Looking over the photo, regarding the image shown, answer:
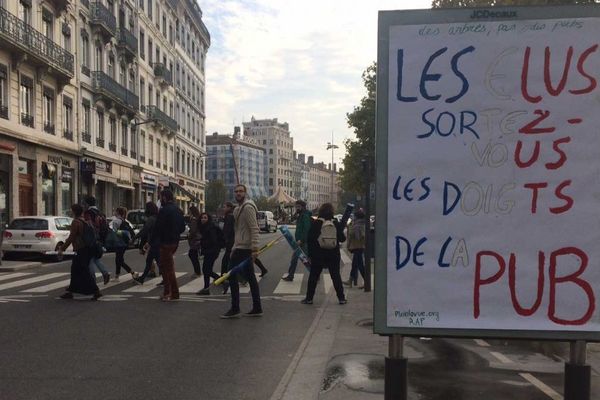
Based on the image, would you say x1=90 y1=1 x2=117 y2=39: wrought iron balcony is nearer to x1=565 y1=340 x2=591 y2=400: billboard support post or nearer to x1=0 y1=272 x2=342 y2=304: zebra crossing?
x1=0 y1=272 x2=342 y2=304: zebra crossing

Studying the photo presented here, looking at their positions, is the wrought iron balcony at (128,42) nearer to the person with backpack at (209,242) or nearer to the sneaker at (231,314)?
the person with backpack at (209,242)

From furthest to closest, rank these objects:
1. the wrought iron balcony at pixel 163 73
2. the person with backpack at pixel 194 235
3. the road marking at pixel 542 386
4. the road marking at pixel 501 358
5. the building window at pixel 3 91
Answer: the wrought iron balcony at pixel 163 73 < the building window at pixel 3 91 < the person with backpack at pixel 194 235 < the road marking at pixel 501 358 < the road marking at pixel 542 386

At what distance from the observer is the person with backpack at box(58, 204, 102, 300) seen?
386 inches

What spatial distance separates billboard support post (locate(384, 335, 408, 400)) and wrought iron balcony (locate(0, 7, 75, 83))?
2336 centimetres

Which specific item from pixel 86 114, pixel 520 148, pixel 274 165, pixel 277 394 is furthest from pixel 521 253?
pixel 274 165

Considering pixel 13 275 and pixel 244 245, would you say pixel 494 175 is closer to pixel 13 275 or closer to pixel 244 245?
pixel 244 245

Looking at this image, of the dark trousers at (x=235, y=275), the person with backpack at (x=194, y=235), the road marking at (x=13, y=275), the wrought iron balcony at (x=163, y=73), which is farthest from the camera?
the wrought iron balcony at (x=163, y=73)

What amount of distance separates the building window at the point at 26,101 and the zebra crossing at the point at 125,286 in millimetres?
13155

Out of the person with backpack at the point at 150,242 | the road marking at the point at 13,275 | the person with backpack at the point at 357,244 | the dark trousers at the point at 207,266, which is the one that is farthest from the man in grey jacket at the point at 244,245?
the road marking at the point at 13,275

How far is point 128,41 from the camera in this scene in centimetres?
3747

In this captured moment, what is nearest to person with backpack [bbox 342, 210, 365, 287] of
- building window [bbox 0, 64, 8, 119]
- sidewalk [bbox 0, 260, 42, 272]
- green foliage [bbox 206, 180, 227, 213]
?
sidewalk [bbox 0, 260, 42, 272]

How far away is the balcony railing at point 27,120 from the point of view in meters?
24.8

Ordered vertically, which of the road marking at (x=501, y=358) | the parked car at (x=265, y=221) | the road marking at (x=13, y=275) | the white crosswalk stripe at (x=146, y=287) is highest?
the road marking at (x=501, y=358)

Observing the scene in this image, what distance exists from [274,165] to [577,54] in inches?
6254
